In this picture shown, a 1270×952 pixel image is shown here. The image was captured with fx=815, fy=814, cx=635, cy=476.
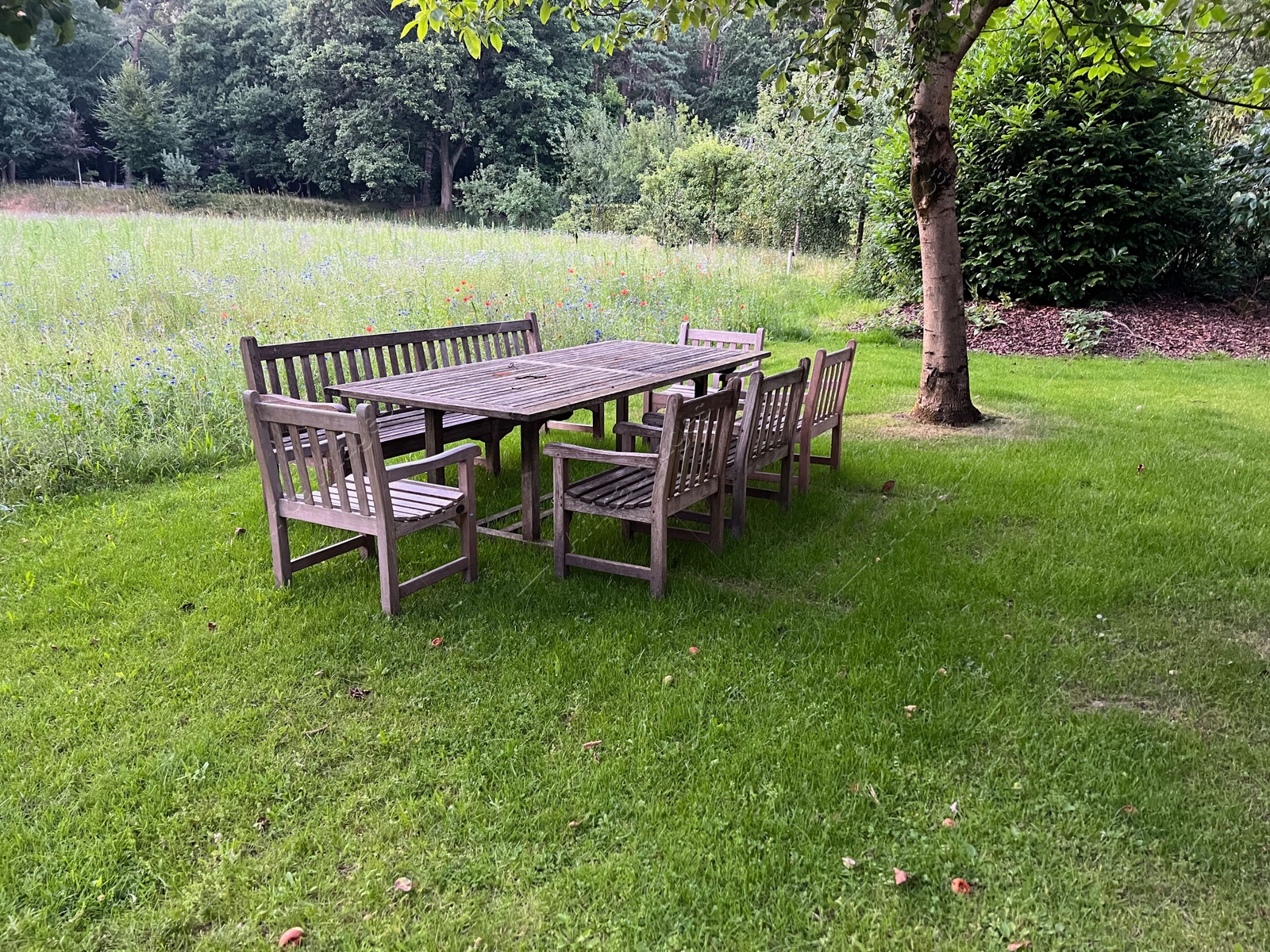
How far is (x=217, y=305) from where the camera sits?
8164mm

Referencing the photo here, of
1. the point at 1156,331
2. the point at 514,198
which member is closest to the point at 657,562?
the point at 1156,331

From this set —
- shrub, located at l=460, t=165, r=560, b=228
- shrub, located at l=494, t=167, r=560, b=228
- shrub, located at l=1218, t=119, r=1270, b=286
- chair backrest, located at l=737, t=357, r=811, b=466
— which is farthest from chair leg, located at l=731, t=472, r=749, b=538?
shrub, located at l=494, t=167, r=560, b=228

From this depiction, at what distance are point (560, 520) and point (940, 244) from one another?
4.38 meters

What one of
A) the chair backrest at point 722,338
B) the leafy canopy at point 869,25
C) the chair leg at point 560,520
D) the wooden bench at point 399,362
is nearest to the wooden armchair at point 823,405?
the chair backrest at point 722,338

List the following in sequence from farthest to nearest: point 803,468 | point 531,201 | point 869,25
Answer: point 531,201, point 803,468, point 869,25

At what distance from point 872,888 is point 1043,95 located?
40.3 feet

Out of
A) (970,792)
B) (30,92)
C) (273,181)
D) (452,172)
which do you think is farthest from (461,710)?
(273,181)

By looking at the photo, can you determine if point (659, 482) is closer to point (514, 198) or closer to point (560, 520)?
point (560, 520)

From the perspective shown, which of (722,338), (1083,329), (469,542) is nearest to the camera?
(469,542)

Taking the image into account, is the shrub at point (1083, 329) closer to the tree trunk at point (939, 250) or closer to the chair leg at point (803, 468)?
the tree trunk at point (939, 250)

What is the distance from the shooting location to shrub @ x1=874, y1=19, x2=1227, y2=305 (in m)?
11.2

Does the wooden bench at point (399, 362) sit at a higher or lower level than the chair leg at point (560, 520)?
higher

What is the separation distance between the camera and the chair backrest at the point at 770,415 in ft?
14.9

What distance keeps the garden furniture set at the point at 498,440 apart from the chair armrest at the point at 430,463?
0.04 ft
